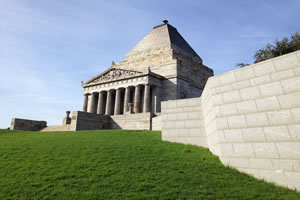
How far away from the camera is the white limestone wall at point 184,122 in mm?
14031

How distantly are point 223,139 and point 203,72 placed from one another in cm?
4420

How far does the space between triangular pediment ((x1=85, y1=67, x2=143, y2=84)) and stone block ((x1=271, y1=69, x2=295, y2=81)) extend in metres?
32.7

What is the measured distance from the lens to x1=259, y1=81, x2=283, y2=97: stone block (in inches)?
364

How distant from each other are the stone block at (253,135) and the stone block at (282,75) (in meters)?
2.18

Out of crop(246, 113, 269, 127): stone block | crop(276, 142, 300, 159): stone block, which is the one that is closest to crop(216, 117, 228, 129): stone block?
crop(246, 113, 269, 127): stone block

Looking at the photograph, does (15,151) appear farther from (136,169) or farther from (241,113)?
(241,113)

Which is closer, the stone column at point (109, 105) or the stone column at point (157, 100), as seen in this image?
the stone column at point (157, 100)

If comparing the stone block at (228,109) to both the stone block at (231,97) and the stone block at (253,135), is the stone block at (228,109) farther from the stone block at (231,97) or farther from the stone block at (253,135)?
the stone block at (253,135)

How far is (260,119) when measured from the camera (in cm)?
956

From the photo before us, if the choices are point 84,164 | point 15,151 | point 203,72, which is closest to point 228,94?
point 84,164

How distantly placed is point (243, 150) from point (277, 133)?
1543 millimetres

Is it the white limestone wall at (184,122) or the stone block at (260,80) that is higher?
the stone block at (260,80)

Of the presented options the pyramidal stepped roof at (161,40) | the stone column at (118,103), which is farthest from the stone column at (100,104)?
the pyramidal stepped roof at (161,40)

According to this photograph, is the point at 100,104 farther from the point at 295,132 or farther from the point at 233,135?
the point at 295,132
